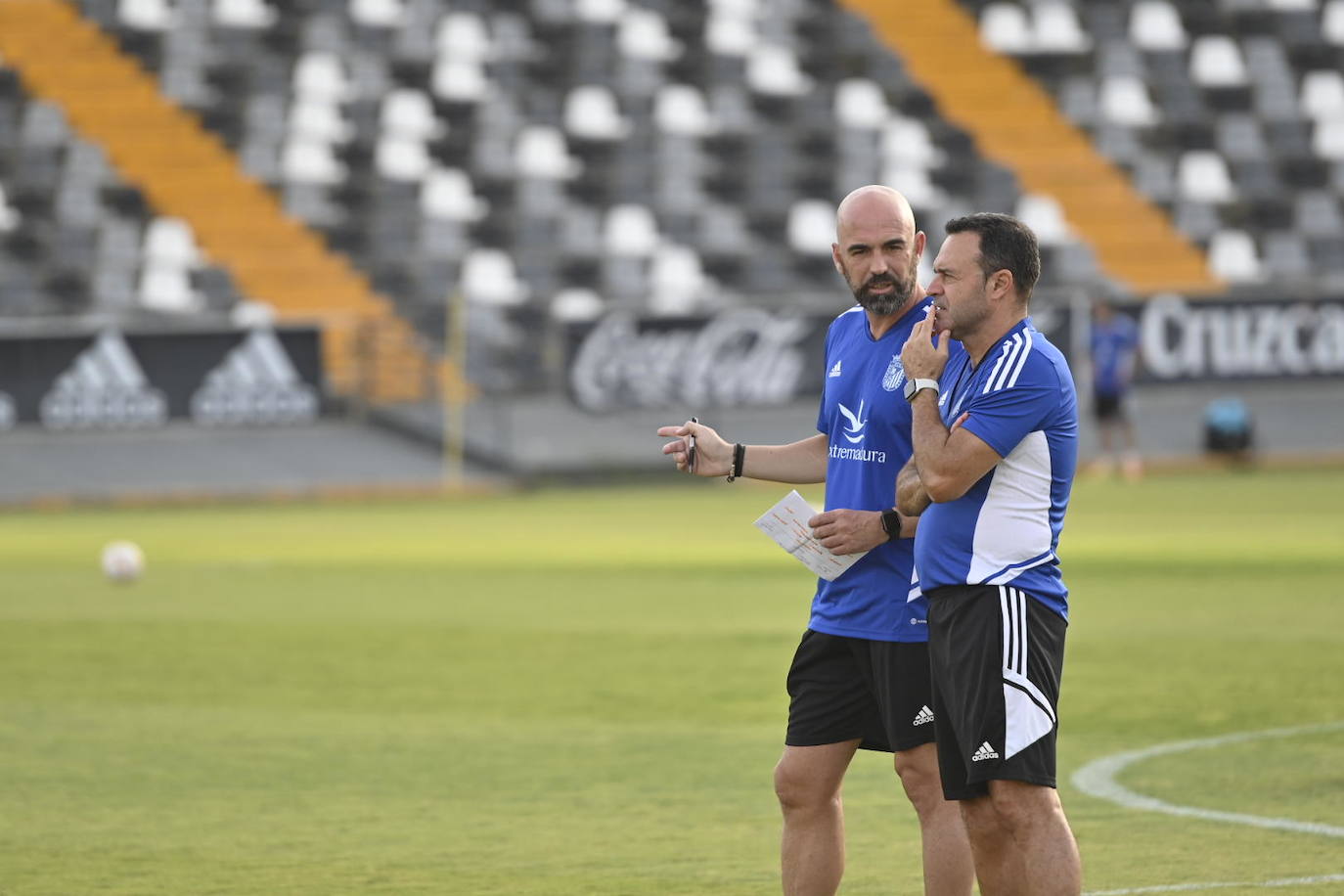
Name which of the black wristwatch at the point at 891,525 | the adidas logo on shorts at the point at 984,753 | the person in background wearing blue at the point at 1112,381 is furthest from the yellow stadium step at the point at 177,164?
the adidas logo on shorts at the point at 984,753

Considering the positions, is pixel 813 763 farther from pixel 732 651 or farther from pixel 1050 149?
pixel 1050 149

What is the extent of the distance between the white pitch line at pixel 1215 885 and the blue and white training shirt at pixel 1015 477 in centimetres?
151

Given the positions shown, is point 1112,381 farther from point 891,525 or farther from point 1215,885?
point 891,525

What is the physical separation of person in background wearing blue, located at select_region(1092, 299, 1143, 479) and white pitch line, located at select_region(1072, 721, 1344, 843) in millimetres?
20044

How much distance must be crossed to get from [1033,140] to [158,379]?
19290mm

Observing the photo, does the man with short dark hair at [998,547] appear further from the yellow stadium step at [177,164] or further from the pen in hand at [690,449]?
the yellow stadium step at [177,164]

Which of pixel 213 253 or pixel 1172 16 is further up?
pixel 1172 16

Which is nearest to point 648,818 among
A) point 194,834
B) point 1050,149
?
point 194,834

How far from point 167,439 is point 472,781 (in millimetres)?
23025

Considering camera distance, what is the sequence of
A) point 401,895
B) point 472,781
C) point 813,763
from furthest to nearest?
point 472,781
point 401,895
point 813,763

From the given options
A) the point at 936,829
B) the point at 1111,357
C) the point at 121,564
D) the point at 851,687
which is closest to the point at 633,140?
the point at 1111,357

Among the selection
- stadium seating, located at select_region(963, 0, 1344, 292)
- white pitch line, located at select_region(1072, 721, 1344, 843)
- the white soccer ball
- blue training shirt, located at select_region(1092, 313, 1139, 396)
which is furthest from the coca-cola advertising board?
white pitch line, located at select_region(1072, 721, 1344, 843)

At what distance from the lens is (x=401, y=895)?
620 cm

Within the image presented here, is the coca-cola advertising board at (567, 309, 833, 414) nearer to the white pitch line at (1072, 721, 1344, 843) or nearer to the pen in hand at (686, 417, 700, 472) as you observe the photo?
the white pitch line at (1072, 721, 1344, 843)
